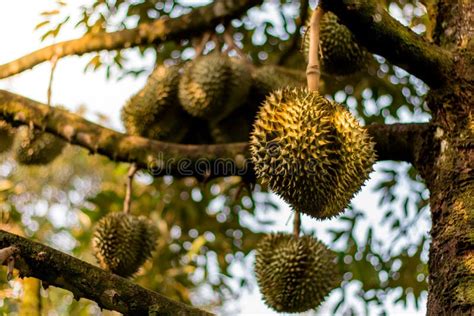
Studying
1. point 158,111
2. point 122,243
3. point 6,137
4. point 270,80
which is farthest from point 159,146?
point 6,137

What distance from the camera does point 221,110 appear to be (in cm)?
319

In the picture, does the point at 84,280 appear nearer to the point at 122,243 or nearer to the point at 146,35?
the point at 122,243

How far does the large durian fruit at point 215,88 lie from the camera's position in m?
3.12

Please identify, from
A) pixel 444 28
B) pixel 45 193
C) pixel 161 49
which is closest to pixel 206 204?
pixel 161 49

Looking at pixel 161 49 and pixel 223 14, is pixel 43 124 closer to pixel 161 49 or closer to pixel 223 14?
pixel 223 14

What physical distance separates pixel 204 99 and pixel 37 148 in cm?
84

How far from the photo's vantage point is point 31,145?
3.28 m

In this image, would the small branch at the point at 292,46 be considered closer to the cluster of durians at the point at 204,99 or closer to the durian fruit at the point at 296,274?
the cluster of durians at the point at 204,99

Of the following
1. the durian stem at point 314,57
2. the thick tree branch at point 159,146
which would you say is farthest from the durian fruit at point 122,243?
the durian stem at point 314,57

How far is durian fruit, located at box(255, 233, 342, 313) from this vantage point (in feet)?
8.41

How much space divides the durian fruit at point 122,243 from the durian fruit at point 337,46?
3.24ft

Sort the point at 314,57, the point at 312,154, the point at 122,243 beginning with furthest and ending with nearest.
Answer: the point at 122,243 < the point at 314,57 < the point at 312,154

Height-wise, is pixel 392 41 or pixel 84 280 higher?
pixel 392 41

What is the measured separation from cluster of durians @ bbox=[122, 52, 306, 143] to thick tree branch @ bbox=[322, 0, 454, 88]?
1075 mm
